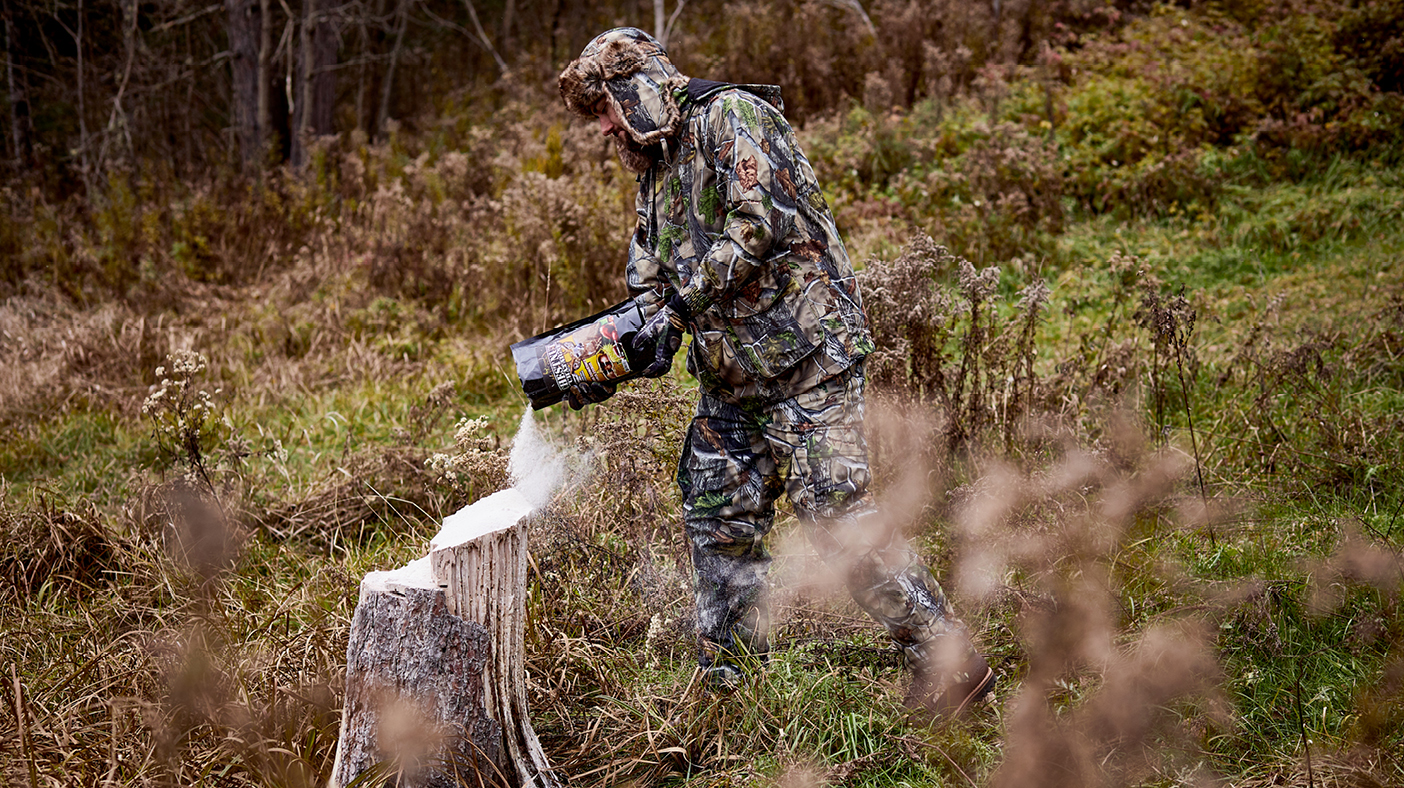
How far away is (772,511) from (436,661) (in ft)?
3.85

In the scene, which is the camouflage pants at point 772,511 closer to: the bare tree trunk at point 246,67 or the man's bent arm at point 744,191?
the man's bent arm at point 744,191

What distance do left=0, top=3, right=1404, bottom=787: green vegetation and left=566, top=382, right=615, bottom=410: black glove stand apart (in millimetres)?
838

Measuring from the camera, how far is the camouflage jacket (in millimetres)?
2523

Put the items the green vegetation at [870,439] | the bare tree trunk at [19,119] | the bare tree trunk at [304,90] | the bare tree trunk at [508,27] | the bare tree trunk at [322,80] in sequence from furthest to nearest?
1. the bare tree trunk at [508,27]
2. the bare tree trunk at [19,119]
3. the bare tree trunk at [322,80]
4. the bare tree trunk at [304,90]
5. the green vegetation at [870,439]

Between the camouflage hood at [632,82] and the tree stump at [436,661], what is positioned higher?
the camouflage hood at [632,82]

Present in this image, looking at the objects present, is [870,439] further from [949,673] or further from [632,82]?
[632,82]

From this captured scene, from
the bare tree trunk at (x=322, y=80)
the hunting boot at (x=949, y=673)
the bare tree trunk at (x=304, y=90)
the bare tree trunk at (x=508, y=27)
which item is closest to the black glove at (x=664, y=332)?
the hunting boot at (x=949, y=673)

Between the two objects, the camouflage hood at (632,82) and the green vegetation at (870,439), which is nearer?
the camouflage hood at (632,82)

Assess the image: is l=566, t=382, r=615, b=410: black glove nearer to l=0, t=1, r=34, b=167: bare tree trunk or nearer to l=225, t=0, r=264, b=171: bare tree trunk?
l=225, t=0, r=264, b=171: bare tree trunk

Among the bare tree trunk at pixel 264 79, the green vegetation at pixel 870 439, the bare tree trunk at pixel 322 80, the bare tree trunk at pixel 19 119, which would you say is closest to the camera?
the green vegetation at pixel 870 439

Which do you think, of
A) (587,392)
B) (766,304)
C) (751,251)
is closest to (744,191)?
(751,251)

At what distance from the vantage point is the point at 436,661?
2.39 metres

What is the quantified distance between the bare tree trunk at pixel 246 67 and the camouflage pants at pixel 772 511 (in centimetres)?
818

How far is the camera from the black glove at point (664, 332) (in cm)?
264
